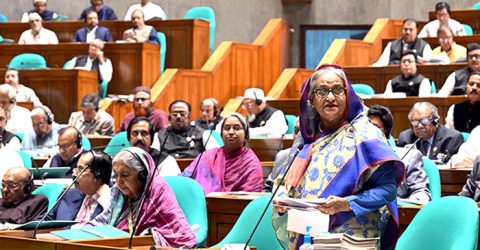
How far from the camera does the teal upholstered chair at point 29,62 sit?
10305 millimetres

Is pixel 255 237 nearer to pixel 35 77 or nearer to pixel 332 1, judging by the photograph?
pixel 35 77

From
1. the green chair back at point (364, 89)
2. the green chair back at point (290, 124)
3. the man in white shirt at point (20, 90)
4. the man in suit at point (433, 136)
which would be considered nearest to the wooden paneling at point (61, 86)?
the man in white shirt at point (20, 90)

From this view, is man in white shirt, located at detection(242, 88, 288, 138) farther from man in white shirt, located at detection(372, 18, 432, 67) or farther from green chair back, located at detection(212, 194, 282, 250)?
green chair back, located at detection(212, 194, 282, 250)

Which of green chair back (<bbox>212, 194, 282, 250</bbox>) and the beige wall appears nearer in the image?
green chair back (<bbox>212, 194, 282, 250</bbox>)

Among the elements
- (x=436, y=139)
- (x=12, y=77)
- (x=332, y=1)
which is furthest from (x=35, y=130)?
(x=332, y=1)

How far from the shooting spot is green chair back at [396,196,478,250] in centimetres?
332

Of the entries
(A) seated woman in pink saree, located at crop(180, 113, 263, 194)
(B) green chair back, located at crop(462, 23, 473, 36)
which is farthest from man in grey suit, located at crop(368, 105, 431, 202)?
(B) green chair back, located at crop(462, 23, 473, 36)

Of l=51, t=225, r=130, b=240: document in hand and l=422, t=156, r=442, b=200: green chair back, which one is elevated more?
l=51, t=225, r=130, b=240: document in hand

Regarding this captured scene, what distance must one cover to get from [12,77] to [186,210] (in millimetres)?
5012

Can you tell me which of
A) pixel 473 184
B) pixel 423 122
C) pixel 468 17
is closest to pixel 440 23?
pixel 468 17

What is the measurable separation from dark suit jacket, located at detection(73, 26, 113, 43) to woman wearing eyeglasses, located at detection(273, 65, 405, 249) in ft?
25.5

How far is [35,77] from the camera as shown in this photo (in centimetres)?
993

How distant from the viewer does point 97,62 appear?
10156 mm

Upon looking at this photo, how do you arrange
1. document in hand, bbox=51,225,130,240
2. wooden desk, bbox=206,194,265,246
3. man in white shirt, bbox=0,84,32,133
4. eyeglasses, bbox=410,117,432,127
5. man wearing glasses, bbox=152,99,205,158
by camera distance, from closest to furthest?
1. document in hand, bbox=51,225,130,240
2. wooden desk, bbox=206,194,265,246
3. eyeglasses, bbox=410,117,432,127
4. man wearing glasses, bbox=152,99,205,158
5. man in white shirt, bbox=0,84,32,133
